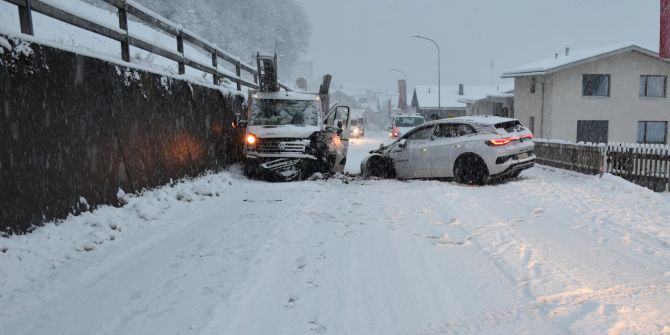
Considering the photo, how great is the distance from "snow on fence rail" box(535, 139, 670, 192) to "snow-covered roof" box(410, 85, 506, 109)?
158 ft


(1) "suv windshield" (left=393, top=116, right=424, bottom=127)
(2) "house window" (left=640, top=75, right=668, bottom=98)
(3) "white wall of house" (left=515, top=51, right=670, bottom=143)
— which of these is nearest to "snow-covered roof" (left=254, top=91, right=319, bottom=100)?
(3) "white wall of house" (left=515, top=51, right=670, bottom=143)

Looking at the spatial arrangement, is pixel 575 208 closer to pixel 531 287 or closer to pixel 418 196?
pixel 418 196

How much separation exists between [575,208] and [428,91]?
62202 millimetres

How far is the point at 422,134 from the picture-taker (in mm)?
13125

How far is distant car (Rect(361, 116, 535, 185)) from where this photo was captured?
38.2 ft

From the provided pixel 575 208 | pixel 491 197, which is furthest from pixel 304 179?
pixel 575 208

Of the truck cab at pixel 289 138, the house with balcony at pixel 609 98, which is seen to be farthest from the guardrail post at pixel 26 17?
the house with balcony at pixel 609 98

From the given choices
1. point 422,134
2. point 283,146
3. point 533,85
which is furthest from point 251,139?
point 533,85

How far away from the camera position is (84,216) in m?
6.45

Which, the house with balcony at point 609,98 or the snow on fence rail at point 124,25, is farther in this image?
the house with balcony at point 609,98

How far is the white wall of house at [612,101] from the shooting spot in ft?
96.4

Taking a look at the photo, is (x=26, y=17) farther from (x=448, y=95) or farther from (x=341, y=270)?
(x=448, y=95)

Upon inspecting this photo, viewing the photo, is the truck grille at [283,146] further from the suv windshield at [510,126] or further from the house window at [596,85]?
the house window at [596,85]

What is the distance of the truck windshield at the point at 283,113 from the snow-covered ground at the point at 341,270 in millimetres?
5050
